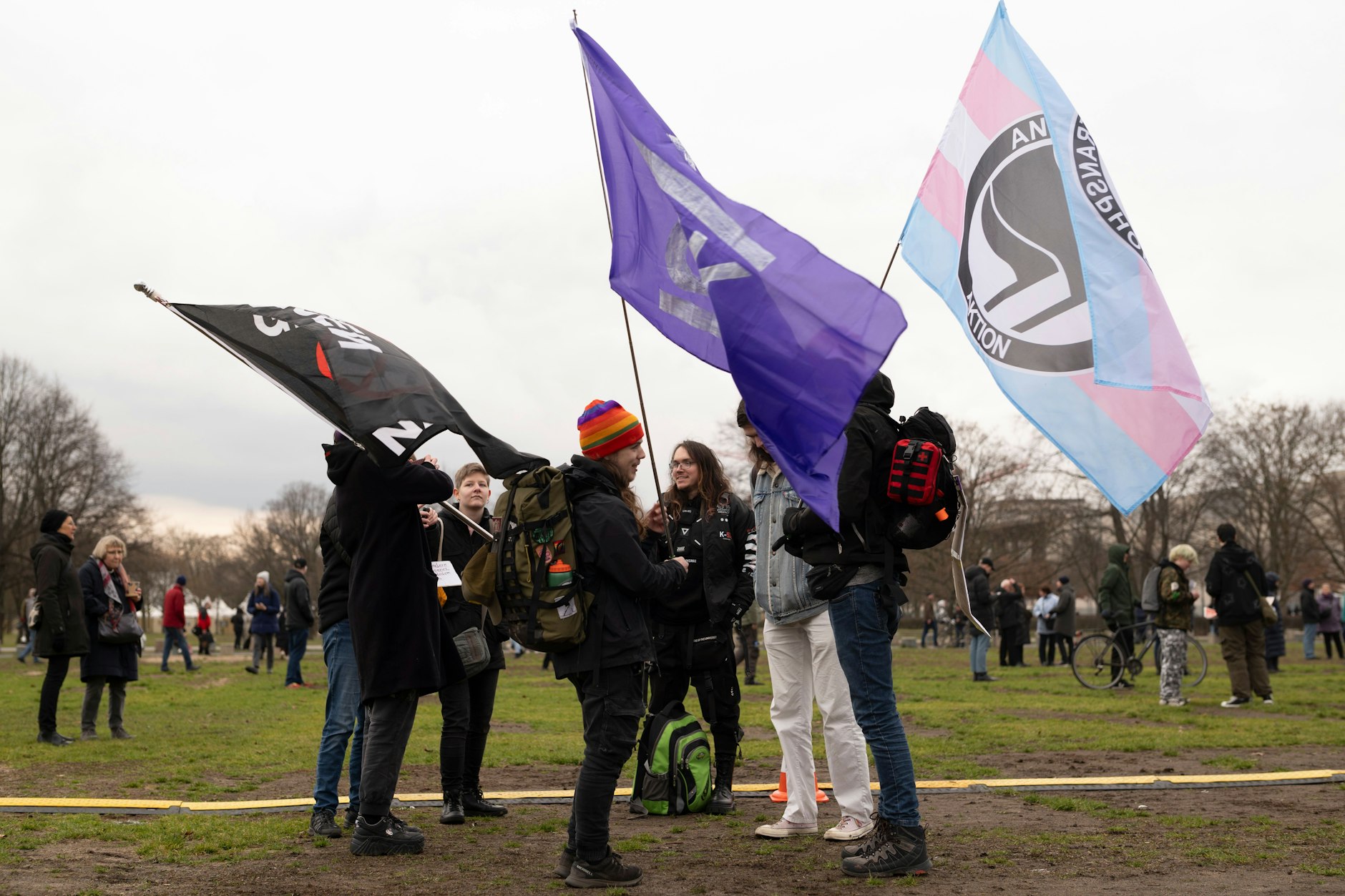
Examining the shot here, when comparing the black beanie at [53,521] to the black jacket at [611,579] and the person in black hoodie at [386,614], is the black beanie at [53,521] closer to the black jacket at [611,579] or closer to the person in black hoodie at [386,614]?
the person in black hoodie at [386,614]

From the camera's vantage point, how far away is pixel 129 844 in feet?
18.8

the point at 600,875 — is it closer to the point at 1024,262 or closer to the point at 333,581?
the point at 333,581

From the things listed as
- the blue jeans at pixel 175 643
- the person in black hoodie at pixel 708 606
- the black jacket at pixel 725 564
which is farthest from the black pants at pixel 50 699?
the blue jeans at pixel 175 643

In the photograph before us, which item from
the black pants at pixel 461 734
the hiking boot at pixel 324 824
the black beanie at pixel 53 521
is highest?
the black beanie at pixel 53 521

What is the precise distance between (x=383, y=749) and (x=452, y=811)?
107 centimetres

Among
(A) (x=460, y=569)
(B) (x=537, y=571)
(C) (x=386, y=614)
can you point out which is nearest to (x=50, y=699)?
(A) (x=460, y=569)

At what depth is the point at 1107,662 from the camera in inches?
653

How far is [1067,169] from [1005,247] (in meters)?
0.58

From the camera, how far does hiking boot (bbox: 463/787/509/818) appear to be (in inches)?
261

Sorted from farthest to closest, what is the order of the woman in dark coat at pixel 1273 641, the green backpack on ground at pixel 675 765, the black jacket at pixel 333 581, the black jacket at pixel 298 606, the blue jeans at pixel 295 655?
1. the woman in dark coat at pixel 1273 641
2. the black jacket at pixel 298 606
3. the blue jeans at pixel 295 655
4. the green backpack on ground at pixel 675 765
5. the black jacket at pixel 333 581

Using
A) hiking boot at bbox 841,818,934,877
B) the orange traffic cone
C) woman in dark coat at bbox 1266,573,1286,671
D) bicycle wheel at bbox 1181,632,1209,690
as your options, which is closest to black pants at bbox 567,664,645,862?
hiking boot at bbox 841,818,934,877

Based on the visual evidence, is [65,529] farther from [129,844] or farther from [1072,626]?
[1072,626]

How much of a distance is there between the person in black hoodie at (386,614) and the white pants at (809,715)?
1723mm

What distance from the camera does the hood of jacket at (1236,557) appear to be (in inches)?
538
